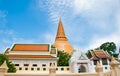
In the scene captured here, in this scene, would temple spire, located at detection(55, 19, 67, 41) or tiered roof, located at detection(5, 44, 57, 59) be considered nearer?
tiered roof, located at detection(5, 44, 57, 59)

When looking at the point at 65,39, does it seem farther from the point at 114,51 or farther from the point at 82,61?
the point at 82,61

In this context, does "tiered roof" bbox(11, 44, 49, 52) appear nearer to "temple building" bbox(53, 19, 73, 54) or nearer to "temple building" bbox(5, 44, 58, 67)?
"temple building" bbox(5, 44, 58, 67)

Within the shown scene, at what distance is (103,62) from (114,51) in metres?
17.7

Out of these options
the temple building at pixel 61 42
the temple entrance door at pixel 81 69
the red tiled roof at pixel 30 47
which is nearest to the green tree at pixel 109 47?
the temple building at pixel 61 42

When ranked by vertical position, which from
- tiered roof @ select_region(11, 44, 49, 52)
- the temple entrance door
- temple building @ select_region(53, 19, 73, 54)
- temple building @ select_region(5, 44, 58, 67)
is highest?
temple building @ select_region(53, 19, 73, 54)

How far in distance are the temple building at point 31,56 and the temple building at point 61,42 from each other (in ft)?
36.3

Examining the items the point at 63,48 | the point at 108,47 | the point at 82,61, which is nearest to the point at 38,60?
the point at 82,61

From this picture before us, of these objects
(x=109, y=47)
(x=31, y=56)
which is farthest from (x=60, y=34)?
(x=31, y=56)

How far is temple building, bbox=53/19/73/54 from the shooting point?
48.7 m

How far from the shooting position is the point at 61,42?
51875 millimetres

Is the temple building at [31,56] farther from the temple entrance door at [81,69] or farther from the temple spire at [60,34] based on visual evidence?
the temple spire at [60,34]

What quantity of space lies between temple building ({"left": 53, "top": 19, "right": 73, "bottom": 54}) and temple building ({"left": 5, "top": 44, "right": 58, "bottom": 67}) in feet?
36.3

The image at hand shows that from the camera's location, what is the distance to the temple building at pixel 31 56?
3368 cm

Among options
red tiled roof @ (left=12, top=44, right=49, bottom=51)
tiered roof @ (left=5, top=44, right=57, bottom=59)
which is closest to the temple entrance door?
tiered roof @ (left=5, top=44, right=57, bottom=59)
